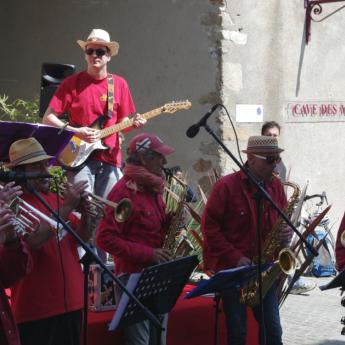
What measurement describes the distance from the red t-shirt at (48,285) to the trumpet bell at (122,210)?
1.24 feet

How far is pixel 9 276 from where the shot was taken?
163 inches

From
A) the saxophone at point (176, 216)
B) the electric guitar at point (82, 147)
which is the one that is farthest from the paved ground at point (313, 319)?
the electric guitar at point (82, 147)

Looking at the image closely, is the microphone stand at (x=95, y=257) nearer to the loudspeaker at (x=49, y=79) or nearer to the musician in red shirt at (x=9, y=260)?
the musician in red shirt at (x=9, y=260)

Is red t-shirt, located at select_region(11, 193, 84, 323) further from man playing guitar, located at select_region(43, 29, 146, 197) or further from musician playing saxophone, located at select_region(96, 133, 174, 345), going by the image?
man playing guitar, located at select_region(43, 29, 146, 197)

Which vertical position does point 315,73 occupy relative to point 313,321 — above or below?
above

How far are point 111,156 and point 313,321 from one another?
253 cm

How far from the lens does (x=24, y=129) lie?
5.64 meters

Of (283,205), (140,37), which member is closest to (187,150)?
(140,37)

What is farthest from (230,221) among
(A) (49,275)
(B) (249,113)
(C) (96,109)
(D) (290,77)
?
(D) (290,77)

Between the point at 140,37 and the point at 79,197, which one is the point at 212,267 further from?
the point at 140,37

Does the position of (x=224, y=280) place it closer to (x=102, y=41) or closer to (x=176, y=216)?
(x=176, y=216)

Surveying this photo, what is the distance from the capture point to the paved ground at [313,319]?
7.36 metres

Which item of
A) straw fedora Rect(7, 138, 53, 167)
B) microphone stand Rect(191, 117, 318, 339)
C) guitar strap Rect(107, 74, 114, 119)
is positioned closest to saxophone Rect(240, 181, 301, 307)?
microphone stand Rect(191, 117, 318, 339)

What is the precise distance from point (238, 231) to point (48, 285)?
1.50 m
